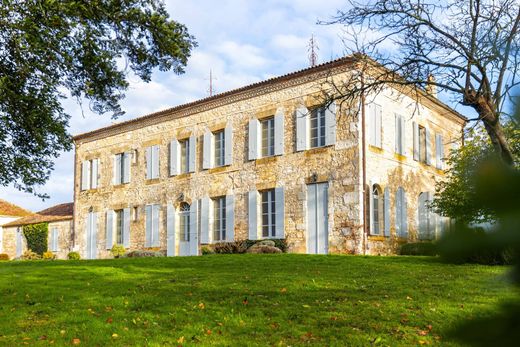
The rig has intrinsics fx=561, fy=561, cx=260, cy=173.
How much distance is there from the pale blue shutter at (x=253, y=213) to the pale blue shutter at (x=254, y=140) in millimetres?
1359

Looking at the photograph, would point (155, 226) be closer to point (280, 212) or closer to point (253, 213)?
point (253, 213)

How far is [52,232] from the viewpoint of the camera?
2897 cm

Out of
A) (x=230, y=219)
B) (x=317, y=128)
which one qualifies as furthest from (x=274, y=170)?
(x=230, y=219)

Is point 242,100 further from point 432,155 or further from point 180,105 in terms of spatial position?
point 432,155

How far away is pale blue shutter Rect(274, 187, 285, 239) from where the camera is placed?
19328 mm

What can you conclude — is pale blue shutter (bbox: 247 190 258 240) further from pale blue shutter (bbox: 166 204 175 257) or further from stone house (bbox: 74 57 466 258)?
pale blue shutter (bbox: 166 204 175 257)

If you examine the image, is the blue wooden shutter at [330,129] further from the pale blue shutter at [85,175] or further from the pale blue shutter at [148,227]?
the pale blue shutter at [85,175]

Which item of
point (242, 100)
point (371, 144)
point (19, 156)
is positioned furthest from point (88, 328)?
point (242, 100)

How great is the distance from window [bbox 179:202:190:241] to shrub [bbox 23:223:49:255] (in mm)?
10090

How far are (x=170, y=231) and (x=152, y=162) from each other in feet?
10.7

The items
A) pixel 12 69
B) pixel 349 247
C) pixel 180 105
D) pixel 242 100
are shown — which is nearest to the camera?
pixel 12 69

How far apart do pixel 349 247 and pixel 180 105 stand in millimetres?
9718

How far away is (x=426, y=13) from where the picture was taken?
362 inches

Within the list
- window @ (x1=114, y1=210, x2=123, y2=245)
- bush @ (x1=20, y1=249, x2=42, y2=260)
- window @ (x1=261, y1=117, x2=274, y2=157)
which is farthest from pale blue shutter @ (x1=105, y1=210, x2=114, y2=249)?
window @ (x1=261, y1=117, x2=274, y2=157)
